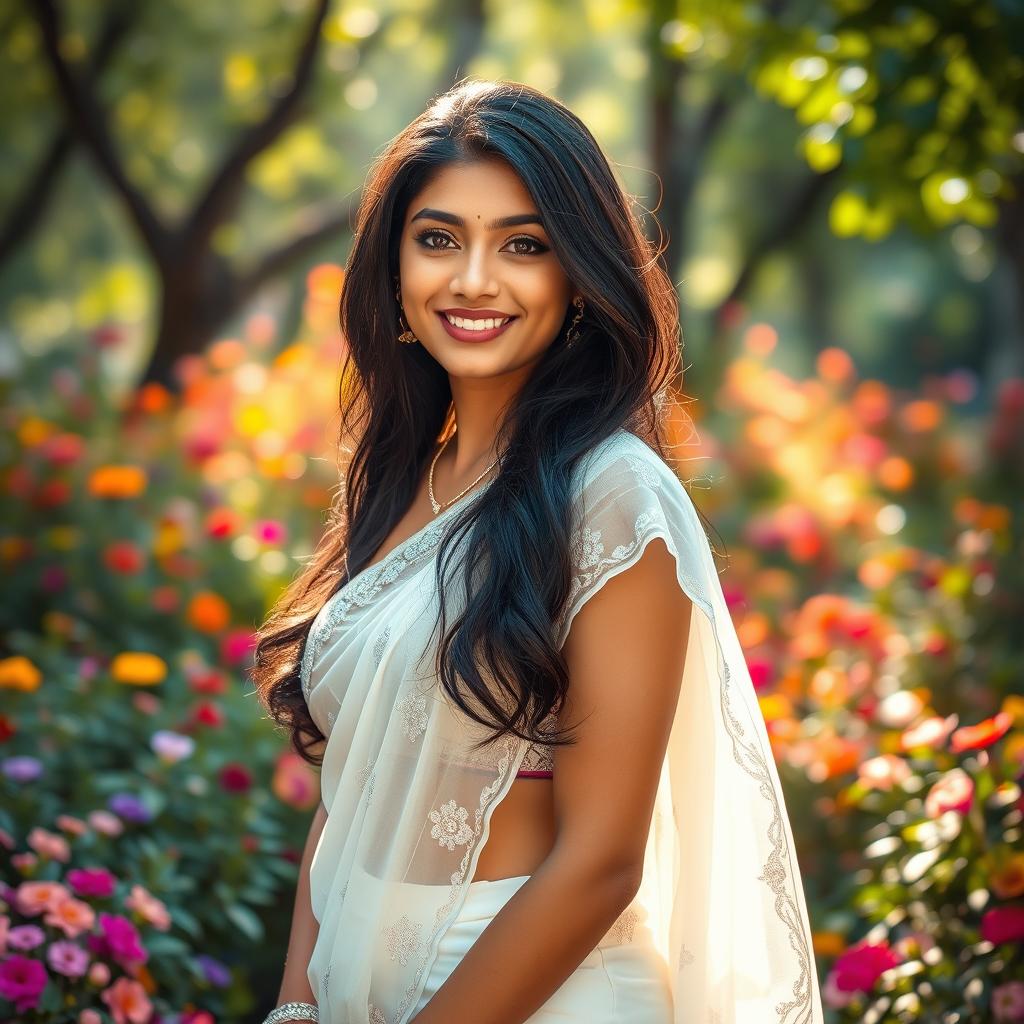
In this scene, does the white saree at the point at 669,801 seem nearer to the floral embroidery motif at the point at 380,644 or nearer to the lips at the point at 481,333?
the floral embroidery motif at the point at 380,644

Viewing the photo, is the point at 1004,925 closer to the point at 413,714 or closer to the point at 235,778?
the point at 413,714

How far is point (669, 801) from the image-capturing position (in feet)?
6.16

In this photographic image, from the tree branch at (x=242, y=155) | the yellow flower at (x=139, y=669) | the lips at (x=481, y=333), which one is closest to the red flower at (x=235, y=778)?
the yellow flower at (x=139, y=669)

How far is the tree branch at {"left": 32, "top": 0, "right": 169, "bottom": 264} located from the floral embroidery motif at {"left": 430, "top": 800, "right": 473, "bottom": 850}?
6.23 m

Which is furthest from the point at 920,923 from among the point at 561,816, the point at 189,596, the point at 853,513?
the point at 853,513

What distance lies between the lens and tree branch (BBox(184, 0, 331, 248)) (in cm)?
695

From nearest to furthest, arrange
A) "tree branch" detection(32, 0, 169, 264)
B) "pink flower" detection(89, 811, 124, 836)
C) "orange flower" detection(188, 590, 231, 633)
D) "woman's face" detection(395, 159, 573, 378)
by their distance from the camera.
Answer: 1. "woman's face" detection(395, 159, 573, 378)
2. "pink flower" detection(89, 811, 124, 836)
3. "orange flower" detection(188, 590, 231, 633)
4. "tree branch" detection(32, 0, 169, 264)

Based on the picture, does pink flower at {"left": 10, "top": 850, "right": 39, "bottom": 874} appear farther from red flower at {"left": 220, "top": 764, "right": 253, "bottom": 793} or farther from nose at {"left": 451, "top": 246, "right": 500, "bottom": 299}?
nose at {"left": 451, "top": 246, "right": 500, "bottom": 299}

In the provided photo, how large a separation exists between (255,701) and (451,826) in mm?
1997

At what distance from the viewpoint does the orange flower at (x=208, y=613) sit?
3.97 metres

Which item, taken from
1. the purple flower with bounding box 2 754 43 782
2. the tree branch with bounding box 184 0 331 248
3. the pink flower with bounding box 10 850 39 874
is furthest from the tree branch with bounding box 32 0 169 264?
the pink flower with bounding box 10 850 39 874

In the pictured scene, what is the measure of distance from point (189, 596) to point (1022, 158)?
2.91 meters

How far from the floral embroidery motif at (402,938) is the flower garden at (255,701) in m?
0.81

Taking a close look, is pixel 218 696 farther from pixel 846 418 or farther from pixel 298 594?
pixel 846 418
